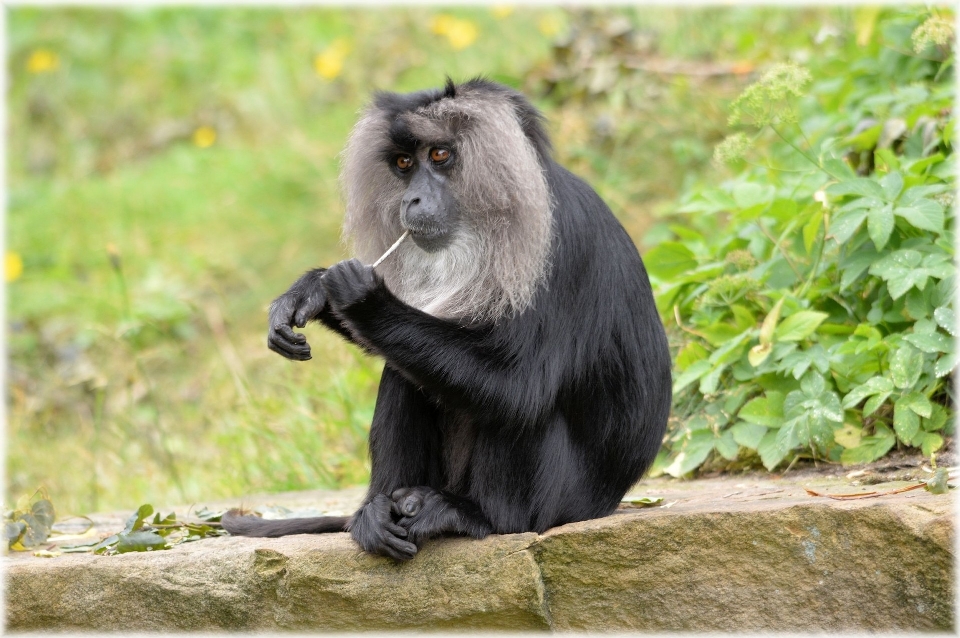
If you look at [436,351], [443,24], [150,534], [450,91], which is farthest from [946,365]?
[443,24]

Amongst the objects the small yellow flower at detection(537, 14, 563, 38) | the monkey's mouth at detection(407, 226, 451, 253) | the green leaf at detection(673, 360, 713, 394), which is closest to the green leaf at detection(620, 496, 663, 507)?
the green leaf at detection(673, 360, 713, 394)

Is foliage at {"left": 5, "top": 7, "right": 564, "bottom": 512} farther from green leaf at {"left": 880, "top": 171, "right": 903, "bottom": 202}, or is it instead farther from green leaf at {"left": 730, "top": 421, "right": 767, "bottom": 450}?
green leaf at {"left": 880, "top": 171, "right": 903, "bottom": 202}

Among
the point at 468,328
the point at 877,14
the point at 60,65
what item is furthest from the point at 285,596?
the point at 60,65

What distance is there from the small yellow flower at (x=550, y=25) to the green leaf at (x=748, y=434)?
6018mm

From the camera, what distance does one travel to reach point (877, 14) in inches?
241

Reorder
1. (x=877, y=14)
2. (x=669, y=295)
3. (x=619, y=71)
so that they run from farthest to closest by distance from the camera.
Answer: (x=619, y=71) < (x=877, y=14) < (x=669, y=295)

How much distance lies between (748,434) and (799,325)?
0.53 metres

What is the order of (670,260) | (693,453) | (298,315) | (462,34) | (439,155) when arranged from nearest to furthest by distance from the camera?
(298,315) → (439,155) → (693,453) → (670,260) → (462,34)

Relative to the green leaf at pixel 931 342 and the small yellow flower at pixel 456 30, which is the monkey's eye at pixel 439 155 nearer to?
the green leaf at pixel 931 342

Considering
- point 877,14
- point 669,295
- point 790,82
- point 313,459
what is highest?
point 877,14

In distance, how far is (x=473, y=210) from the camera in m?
3.96

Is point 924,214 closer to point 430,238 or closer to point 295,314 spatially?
point 430,238

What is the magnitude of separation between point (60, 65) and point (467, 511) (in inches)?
430

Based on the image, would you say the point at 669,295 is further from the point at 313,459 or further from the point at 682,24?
the point at 682,24
